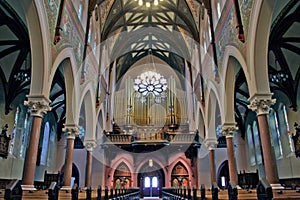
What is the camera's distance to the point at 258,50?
8992 millimetres

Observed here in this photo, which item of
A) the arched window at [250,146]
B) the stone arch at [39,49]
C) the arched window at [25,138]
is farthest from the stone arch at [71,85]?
the arched window at [250,146]

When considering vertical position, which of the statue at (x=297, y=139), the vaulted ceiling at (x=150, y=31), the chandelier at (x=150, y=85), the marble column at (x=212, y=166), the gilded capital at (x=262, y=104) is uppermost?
the vaulted ceiling at (x=150, y=31)

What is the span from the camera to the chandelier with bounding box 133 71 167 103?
25172 mm

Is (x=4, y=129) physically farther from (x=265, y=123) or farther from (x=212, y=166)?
(x=265, y=123)

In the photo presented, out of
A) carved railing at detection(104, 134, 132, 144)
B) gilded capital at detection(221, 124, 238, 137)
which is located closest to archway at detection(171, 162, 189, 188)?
carved railing at detection(104, 134, 132, 144)

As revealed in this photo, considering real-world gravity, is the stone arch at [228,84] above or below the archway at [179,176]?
above

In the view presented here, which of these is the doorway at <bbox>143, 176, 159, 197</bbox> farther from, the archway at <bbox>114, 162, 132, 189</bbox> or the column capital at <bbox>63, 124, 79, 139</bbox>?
the column capital at <bbox>63, 124, 79, 139</bbox>

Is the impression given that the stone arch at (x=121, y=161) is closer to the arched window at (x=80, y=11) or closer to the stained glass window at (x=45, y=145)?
the stained glass window at (x=45, y=145)

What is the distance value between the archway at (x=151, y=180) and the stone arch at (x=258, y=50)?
14.4m

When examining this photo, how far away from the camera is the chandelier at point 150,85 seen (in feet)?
82.6

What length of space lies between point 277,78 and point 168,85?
42.8ft

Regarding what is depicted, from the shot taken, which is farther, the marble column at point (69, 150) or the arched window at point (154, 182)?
the arched window at point (154, 182)

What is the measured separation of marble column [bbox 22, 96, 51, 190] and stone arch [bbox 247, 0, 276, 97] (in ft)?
24.4

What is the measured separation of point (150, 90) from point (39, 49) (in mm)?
16581
